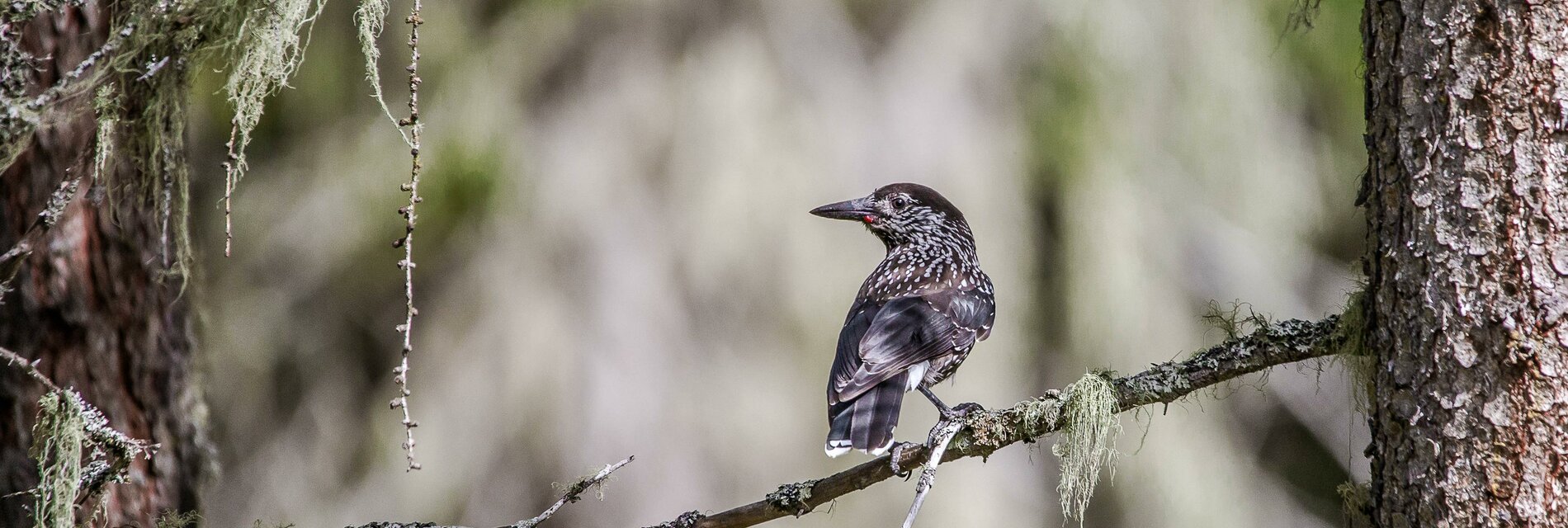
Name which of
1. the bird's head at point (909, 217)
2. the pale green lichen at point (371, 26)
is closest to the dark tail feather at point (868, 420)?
the bird's head at point (909, 217)

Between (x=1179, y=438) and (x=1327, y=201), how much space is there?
131cm

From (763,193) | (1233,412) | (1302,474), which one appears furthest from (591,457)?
(1302,474)

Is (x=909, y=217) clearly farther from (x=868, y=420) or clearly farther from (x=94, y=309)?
(x=94, y=309)

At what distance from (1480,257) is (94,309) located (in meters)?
2.94

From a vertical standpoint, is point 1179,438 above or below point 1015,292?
below

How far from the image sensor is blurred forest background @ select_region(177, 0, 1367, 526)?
5.07 metres

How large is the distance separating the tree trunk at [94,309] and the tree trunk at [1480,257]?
2423mm

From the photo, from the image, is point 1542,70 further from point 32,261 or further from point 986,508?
point 986,508

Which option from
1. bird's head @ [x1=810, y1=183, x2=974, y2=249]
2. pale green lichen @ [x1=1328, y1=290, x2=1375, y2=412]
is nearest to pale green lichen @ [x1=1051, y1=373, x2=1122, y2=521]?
pale green lichen @ [x1=1328, y1=290, x2=1375, y2=412]

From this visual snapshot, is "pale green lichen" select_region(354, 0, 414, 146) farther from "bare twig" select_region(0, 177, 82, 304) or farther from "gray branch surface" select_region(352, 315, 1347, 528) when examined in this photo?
"gray branch surface" select_region(352, 315, 1347, 528)

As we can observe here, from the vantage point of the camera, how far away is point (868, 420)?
2771mm

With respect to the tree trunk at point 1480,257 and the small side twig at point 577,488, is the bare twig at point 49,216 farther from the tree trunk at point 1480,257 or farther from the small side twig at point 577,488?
the tree trunk at point 1480,257

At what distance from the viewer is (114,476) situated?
7.01 ft

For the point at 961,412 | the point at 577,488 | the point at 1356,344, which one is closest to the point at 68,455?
the point at 577,488
